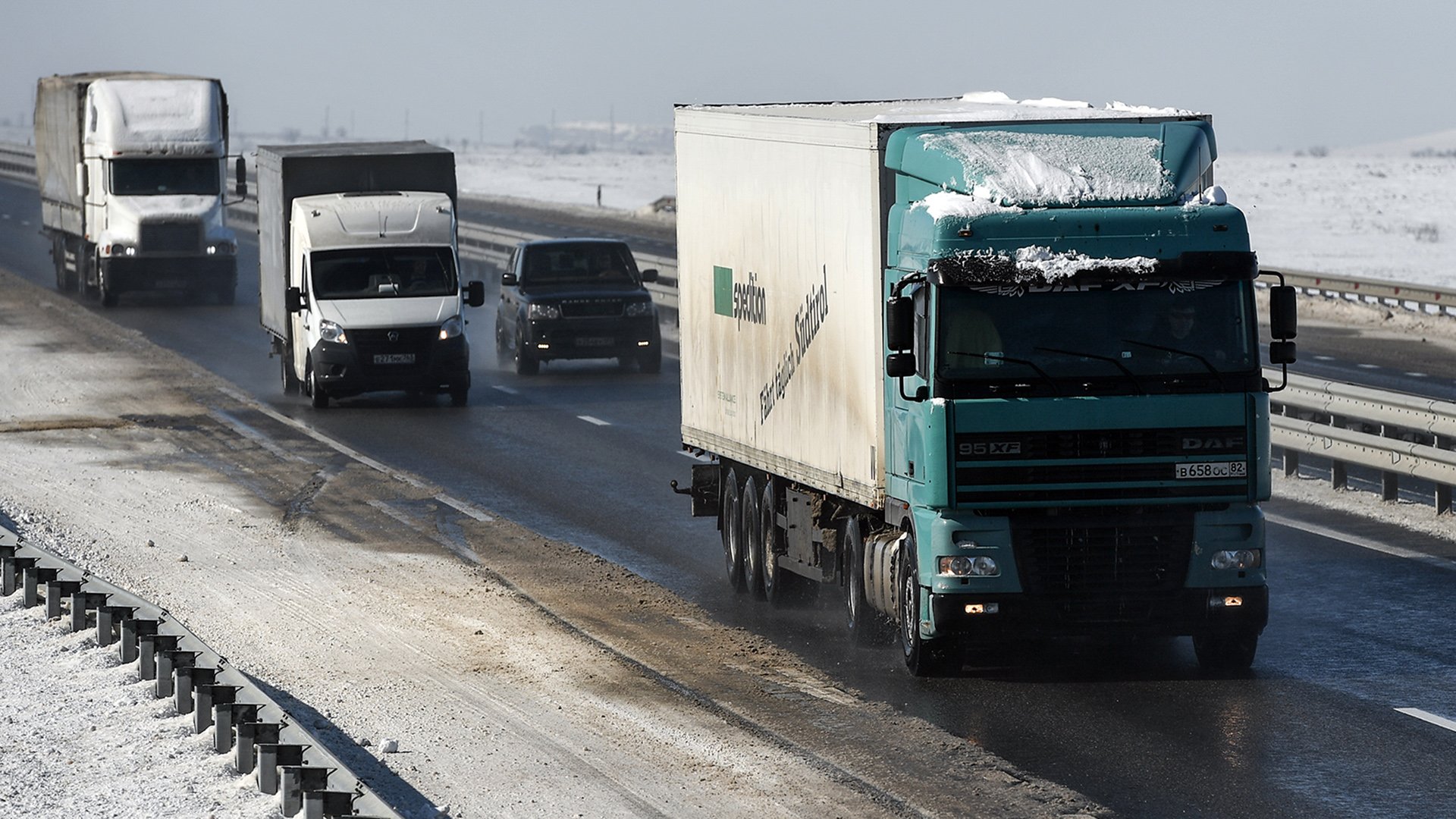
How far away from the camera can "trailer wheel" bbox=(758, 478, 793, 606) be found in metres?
15.2

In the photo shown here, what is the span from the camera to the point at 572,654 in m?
13.5

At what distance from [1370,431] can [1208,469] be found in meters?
9.81

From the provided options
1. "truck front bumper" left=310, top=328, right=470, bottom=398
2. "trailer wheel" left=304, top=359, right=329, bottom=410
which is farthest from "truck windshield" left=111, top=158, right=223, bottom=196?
"truck front bumper" left=310, top=328, right=470, bottom=398

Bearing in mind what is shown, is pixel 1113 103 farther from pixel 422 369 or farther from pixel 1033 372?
pixel 422 369

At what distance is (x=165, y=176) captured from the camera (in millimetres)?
41469

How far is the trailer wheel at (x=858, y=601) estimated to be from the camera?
13781 millimetres

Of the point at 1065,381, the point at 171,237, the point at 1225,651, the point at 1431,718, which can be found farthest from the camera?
the point at 171,237

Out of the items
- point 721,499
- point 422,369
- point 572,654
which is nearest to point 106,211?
point 422,369

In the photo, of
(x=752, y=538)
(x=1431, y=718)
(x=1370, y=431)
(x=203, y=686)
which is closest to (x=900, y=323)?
(x=1431, y=718)

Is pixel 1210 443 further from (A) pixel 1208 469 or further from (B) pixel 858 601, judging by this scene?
(B) pixel 858 601

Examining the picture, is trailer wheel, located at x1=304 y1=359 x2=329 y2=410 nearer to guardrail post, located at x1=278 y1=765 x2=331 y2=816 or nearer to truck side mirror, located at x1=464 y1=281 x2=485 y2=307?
truck side mirror, located at x1=464 y1=281 x2=485 y2=307

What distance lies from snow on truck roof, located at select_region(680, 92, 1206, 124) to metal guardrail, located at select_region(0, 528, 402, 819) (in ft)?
16.0

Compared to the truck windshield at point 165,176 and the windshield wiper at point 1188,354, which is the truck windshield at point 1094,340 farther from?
the truck windshield at point 165,176

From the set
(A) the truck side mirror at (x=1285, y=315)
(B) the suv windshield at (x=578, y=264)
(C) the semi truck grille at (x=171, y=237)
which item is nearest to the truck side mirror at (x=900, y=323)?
(A) the truck side mirror at (x=1285, y=315)
